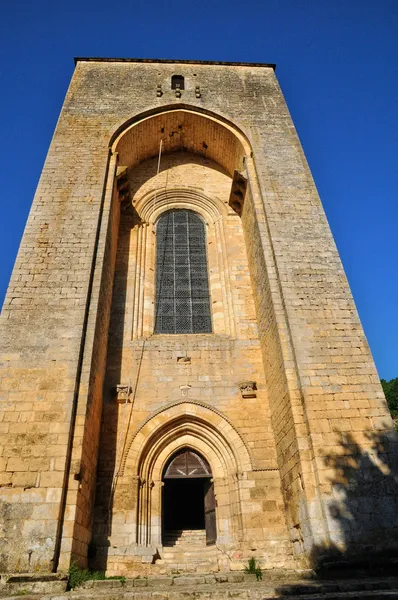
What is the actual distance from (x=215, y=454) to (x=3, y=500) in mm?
Answer: 3353

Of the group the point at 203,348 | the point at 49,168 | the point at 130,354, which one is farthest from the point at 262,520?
the point at 49,168

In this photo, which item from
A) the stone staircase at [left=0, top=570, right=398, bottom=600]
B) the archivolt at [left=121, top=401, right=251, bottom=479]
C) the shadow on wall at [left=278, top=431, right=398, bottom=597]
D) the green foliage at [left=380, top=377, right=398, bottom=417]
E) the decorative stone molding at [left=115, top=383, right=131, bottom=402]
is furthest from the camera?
the green foliage at [left=380, top=377, right=398, bottom=417]

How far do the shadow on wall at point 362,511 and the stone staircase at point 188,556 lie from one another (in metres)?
1.78

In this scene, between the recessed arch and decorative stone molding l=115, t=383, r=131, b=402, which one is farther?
the recessed arch

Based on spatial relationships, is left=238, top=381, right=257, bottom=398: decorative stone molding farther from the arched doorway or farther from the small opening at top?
the small opening at top

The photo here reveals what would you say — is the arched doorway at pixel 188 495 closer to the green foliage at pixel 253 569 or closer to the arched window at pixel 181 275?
the green foliage at pixel 253 569

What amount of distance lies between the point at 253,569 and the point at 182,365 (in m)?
3.40

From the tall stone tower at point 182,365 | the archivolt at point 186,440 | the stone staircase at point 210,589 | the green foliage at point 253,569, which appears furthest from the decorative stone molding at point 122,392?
the green foliage at point 253,569

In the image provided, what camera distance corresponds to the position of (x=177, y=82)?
468 inches

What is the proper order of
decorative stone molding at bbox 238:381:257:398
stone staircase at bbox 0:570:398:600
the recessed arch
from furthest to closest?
1. the recessed arch
2. decorative stone molding at bbox 238:381:257:398
3. stone staircase at bbox 0:570:398:600

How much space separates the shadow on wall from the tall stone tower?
24 millimetres

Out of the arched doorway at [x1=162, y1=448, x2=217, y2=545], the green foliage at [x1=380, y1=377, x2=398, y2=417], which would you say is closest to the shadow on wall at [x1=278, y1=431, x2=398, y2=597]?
the arched doorway at [x1=162, y1=448, x2=217, y2=545]

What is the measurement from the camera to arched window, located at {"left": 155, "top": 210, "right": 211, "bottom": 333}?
8.62 meters

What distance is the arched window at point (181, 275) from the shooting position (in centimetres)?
862
